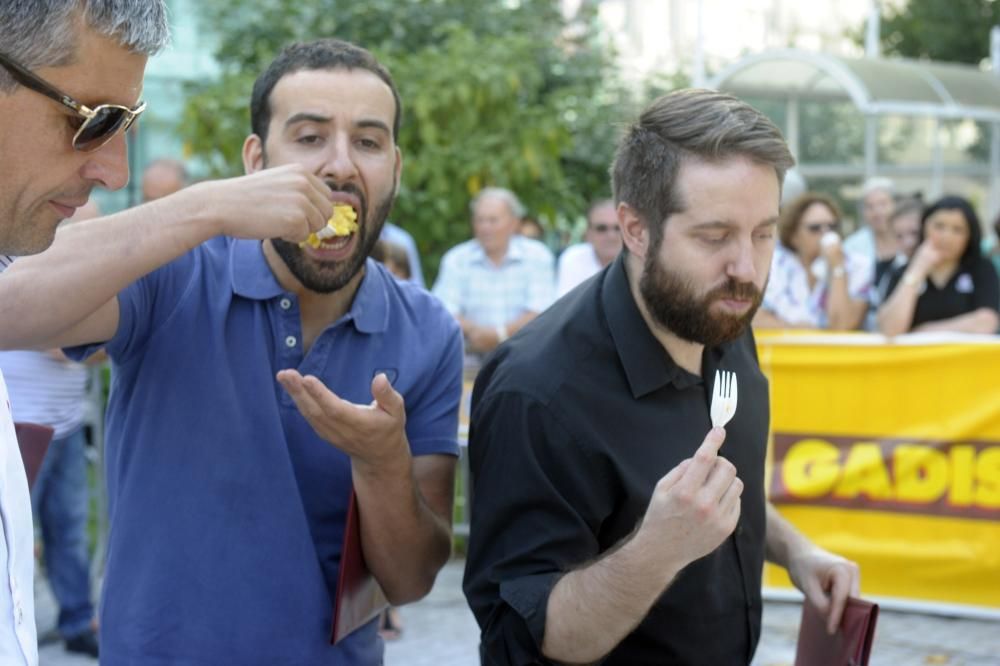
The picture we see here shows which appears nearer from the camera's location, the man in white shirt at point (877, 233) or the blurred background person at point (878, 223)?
the man in white shirt at point (877, 233)

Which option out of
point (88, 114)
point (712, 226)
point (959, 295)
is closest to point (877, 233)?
point (959, 295)

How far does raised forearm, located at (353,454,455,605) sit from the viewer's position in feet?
8.84

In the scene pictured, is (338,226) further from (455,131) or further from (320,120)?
(455,131)

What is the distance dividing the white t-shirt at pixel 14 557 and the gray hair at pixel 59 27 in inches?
20.6

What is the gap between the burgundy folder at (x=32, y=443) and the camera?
10.0ft

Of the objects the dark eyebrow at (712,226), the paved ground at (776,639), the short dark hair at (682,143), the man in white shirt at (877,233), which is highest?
the short dark hair at (682,143)

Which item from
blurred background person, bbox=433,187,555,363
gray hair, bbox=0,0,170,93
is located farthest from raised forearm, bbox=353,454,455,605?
blurred background person, bbox=433,187,555,363

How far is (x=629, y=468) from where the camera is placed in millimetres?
2656

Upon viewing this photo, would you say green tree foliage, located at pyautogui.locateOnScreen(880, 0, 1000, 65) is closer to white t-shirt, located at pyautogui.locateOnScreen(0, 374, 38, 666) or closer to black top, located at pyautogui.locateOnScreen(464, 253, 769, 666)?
black top, located at pyautogui.locateOnScreen(464, 253, 769, 666)

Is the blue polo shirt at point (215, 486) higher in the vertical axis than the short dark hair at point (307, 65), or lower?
lower

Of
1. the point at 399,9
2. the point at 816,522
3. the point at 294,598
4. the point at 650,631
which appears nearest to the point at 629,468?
the point at 650,631

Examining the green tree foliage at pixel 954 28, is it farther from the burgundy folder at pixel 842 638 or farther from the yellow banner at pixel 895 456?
the burgundy folder at pixel 842 638

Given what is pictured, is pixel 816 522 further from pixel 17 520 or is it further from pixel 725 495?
pixel 17 520

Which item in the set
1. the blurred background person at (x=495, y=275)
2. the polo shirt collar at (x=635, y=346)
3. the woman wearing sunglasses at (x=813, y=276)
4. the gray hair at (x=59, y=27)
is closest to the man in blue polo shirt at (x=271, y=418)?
the polo shirt collar at (x=635, y=346)
